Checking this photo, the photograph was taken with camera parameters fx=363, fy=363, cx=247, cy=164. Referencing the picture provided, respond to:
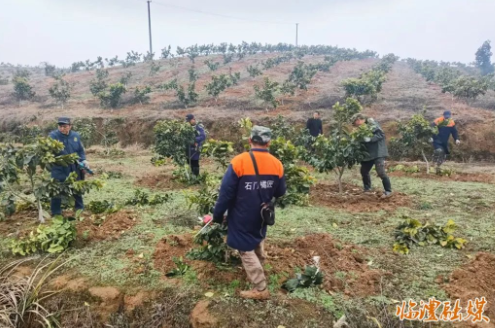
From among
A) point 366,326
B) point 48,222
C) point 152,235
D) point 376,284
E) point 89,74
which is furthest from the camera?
point 89,74

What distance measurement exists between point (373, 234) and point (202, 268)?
2774 mm

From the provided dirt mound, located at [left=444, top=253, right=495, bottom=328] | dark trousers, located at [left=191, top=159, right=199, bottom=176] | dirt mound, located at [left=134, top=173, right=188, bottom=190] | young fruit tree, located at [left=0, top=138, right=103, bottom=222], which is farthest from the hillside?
young fruit tree, located at [left=0, top=138, right=103, bottom=222]

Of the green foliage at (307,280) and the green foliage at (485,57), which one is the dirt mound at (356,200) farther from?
the green foliage at (485,57)

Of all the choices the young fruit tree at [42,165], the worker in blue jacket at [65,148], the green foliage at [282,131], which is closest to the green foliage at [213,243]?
the young fruit tree at [42,165]

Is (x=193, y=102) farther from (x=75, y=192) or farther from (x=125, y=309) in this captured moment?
(x=125, y=309)

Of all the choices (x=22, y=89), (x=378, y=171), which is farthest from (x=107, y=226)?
(x=22, y=89)

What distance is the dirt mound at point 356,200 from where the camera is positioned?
6.97 m

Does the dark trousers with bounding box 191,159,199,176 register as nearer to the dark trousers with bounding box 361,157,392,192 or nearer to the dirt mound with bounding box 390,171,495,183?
the dark trousers with bounding box 361,157,392,192

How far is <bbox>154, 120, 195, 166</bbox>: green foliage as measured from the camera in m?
9.36

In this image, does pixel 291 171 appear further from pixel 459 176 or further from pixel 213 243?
pixel 459 176

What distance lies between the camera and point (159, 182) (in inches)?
372

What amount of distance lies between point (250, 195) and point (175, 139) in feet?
20.6

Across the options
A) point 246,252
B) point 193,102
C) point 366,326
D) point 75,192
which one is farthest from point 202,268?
point 193,102

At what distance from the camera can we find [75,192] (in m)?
5.76
